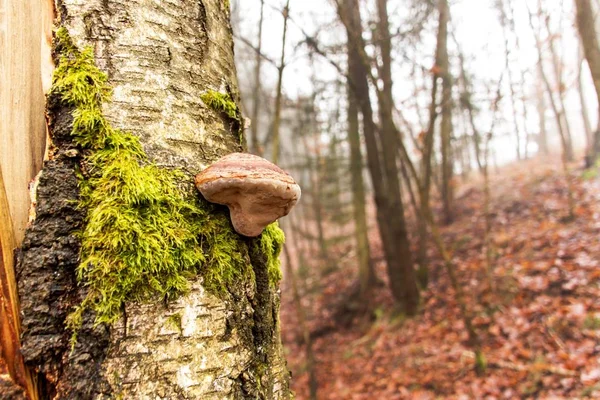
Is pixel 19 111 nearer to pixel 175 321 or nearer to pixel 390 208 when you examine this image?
pixel 175 321

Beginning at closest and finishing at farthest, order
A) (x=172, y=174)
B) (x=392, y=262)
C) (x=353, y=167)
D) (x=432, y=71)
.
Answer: (x=172, y=174), (x=432, y=71), (x=392, y=262), (x=353, y=167)

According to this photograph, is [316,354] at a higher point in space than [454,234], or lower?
lower

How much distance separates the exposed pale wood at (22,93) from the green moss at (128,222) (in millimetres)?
133

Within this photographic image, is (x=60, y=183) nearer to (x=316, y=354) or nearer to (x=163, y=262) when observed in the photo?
(x=163, y=262)

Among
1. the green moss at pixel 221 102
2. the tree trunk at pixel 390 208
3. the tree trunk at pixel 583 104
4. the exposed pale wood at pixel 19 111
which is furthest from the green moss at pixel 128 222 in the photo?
the tree trunk at pixel 583 104

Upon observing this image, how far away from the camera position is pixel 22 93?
1.17 meters

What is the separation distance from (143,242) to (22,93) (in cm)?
65

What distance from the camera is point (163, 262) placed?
1021mm

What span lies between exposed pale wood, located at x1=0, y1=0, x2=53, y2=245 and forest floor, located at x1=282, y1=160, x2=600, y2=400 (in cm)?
564

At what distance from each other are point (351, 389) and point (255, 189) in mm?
6200

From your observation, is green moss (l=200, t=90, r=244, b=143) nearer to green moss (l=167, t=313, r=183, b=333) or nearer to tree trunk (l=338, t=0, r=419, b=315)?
green moss (l=167, t=313, r=183, b=333)

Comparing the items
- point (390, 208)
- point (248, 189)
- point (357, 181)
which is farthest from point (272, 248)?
point (357, 181)

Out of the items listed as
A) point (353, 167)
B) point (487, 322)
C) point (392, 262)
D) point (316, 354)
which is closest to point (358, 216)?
point (353, 167)

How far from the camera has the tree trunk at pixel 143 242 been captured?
924 millimetres
